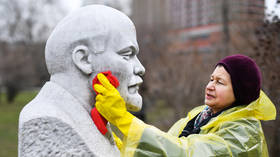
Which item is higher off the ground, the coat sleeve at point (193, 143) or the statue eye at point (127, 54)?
the statue eye at point (127, 54)

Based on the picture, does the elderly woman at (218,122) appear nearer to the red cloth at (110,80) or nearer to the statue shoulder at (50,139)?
the red cloth at (110,80)

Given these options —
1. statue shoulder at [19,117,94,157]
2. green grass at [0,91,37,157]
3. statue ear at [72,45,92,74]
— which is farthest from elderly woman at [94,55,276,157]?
green grass at [0,91,37,157]

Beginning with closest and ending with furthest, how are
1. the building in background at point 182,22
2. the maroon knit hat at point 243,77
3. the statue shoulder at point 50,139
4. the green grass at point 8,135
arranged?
1. the statue shoulder at point 50,139
2. the maroon knit hat at point 243,77
3. the green grass at point 8,135
4. the building in background at point 182,22

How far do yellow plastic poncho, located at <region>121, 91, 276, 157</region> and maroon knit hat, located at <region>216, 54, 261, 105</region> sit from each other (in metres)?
0.10

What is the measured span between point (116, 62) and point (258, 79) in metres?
1.19

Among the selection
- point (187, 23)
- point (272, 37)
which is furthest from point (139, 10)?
point (272, 37)

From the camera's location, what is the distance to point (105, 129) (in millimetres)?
2312

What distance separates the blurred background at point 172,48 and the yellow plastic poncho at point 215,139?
1.57m

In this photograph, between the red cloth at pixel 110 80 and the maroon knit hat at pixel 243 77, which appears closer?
the red cloth at pixel 110 80

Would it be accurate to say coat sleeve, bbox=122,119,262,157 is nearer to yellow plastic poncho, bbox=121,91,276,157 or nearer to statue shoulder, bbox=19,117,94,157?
yellow plastic poncho, bbox=121,91,276,157

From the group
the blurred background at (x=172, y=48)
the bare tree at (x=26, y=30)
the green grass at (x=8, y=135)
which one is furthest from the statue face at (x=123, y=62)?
the bare tree at (x=26, y=30)

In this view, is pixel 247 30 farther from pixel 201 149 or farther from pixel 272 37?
pixel 201 149

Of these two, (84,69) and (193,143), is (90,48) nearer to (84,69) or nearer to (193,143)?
(84,69)

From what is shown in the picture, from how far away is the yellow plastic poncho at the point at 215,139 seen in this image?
2.04 metres
